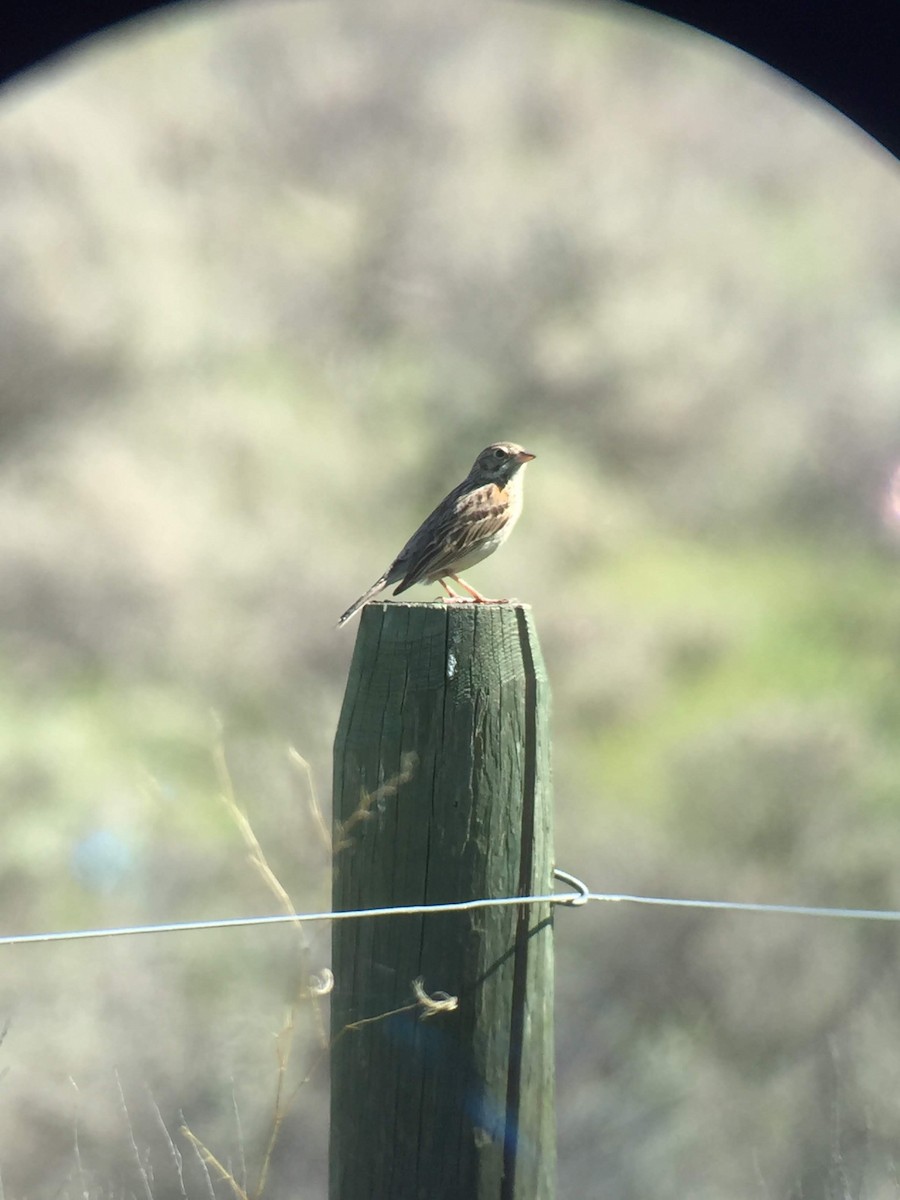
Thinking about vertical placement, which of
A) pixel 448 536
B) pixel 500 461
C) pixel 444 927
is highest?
pixel 500 461

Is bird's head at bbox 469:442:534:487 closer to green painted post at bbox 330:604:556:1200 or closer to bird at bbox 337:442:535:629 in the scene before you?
bird at bbox 337:442:535:629

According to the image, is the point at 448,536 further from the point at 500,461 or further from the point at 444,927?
the point at 444,927

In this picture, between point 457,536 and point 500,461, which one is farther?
point 500,461

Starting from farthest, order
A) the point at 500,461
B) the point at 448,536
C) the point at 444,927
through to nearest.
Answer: the point at 500,461
the point at 448,536
the point at 444,927

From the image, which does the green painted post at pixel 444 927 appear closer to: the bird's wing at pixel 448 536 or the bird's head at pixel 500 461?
the bird's wing at pixel 448 536

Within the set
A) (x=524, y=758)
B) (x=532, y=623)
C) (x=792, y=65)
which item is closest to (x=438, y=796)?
(x=524, y=758)

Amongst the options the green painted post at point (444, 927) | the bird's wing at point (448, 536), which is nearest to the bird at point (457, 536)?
the bird's wing at point (448, 536)

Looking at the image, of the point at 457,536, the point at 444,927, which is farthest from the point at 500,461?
the point at 444,927
